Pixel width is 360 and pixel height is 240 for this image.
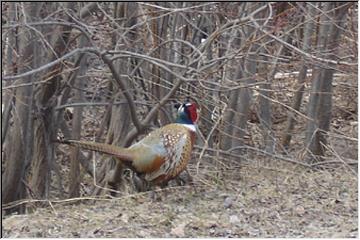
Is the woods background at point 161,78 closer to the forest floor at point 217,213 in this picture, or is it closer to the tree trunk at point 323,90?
the tree trunk at point 323,90

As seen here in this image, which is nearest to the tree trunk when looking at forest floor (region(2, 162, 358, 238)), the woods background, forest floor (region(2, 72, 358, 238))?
the woods background

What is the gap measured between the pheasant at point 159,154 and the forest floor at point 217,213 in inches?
7.4

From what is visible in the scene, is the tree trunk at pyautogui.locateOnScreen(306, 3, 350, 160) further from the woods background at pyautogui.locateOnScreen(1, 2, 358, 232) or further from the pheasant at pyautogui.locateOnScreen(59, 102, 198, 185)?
the pheasant at pyautogui.locateOnScreen(59, 102, 198, 185)

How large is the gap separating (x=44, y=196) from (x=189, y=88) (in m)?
1.88

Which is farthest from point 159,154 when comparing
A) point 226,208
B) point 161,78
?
point 161,78

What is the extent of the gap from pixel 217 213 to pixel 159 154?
758mm

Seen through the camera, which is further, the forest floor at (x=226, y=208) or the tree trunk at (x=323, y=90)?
the tree trunk at (x=323, y=90)

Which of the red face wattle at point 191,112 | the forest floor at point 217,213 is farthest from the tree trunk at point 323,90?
the red face wattle at point 191,112

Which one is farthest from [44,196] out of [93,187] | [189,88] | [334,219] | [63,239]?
[334,219]

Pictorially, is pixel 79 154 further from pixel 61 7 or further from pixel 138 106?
pixel 61 7

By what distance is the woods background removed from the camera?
7.70 meters

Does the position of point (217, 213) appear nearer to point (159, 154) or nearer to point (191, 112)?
point (159, 154)

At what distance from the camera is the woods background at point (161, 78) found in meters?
7.70

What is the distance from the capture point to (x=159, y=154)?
6855 millimetres
